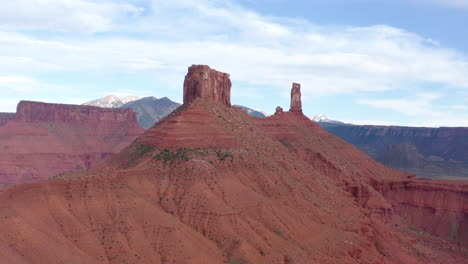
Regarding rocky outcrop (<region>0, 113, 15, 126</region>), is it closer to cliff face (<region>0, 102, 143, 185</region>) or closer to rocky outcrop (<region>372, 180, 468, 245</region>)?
cliff face (<region>0, 102, 143, 185</region>)

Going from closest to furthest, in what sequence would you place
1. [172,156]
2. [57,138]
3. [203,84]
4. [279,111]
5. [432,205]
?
[172,156] < [203,84] < [432,205] < [279,111] < [57,138]

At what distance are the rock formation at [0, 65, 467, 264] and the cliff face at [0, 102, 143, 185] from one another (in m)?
79.8

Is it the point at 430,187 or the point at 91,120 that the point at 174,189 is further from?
the point at 91,120

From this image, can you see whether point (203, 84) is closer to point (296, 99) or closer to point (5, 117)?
point (296, 99)

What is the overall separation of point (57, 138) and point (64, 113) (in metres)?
16.5

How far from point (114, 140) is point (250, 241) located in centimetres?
12681

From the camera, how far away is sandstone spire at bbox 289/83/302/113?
119375 mm

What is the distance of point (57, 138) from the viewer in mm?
150250

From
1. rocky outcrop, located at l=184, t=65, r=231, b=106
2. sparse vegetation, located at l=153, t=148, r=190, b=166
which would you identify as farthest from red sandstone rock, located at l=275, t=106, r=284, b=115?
sparse vegetation, located at l=153, t=148, r=190, b=166

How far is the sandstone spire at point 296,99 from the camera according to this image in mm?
119375

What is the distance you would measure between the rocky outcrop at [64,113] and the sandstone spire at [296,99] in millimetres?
87845

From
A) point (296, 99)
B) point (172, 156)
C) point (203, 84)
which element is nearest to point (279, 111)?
point (296, 99)

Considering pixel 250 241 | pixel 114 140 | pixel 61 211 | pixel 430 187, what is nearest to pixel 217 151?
pixel 250 241

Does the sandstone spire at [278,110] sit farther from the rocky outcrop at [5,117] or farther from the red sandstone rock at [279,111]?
the rocky outcrop at [5,117]
